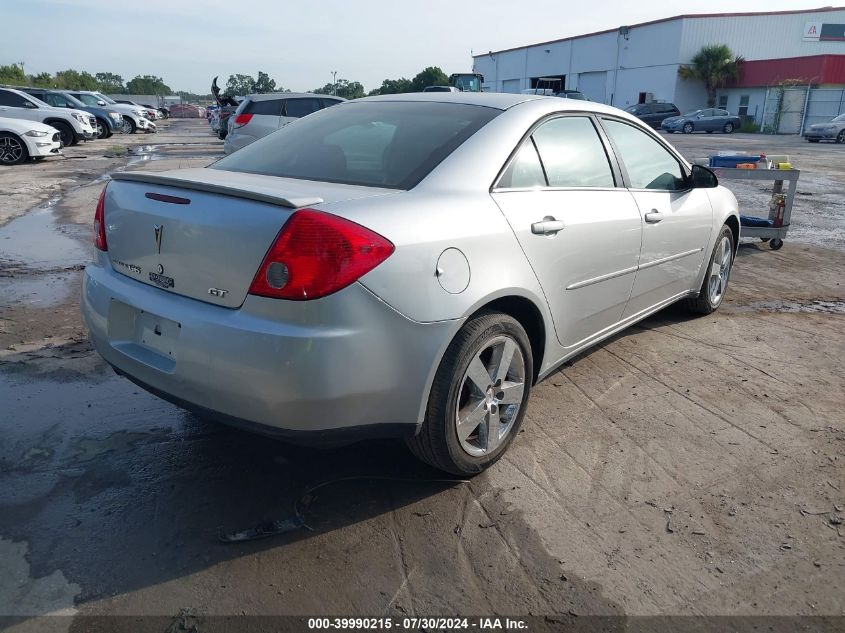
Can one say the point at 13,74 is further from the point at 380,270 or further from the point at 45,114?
the point at 380,270

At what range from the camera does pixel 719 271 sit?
17.7ft

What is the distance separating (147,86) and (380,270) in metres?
128

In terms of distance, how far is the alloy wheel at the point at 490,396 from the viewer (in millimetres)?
2846

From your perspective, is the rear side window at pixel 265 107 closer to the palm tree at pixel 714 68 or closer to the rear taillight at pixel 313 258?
the rear taillight at pixel 313 258

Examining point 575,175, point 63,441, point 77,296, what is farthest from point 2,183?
point 575,175

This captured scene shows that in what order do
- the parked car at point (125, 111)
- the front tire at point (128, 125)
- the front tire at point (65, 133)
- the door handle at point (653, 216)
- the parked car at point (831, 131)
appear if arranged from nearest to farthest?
1. the door handle at point (653, 216)
2. the front tire at point (65, 133)
3. the parked car at point (125, 111)
4. the parked car at point (831, 131)
5. the front tire at point (128, 125)

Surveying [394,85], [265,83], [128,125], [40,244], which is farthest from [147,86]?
[40,244]

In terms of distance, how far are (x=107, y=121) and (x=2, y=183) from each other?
16.0 metres

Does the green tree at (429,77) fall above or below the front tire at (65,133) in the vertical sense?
above

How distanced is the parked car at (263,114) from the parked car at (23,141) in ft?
17.4

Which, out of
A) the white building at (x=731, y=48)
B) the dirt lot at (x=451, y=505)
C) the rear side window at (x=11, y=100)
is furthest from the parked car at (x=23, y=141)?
the white building at (x=731, y=48)

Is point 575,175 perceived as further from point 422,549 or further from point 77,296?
point 77,296

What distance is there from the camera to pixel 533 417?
3.62 meters

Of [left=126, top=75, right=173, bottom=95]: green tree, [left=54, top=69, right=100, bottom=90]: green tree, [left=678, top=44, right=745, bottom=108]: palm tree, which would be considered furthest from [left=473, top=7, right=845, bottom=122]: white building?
[left=126, top=75, right=173, bottom=95]: green tree
